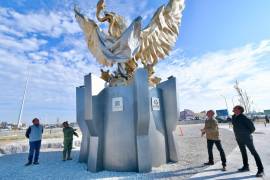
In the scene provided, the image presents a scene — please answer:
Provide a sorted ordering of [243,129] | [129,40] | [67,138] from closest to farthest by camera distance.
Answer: [243,129], [129,40], [67,138]

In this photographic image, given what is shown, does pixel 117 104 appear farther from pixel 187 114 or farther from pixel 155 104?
pixel 187 114

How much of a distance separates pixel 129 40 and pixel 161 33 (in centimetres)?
266

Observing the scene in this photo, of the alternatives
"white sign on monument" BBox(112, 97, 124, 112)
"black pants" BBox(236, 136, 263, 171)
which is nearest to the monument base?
"white sign on monument" BBox(112, 97, 124, 112)

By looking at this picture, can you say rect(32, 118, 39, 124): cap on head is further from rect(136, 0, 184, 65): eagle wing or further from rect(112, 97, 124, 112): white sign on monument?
rect(136, 0, 184, 65): eagle wing

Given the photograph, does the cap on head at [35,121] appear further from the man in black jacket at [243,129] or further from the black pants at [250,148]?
the black pants at [250,148]

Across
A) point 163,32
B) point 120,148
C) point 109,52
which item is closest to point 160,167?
point 120,148

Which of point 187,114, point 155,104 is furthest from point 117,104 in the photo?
point 187,114

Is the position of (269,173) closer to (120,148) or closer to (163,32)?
(120,148)

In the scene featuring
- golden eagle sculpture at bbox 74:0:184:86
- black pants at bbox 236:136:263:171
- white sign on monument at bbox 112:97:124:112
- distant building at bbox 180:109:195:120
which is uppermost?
distant building at bbox 180:109:195:120

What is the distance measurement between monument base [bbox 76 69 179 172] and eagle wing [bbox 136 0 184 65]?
7.47 feet

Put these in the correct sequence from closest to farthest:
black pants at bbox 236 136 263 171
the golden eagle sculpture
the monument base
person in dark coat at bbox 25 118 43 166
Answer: black pants at bbox 236 136 263 171 < the monument base < the golden eagle sculpture < person in dark coat at bbox 25 118 43 166

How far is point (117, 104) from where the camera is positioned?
7.15 m

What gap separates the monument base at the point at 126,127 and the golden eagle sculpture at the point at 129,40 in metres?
1.18

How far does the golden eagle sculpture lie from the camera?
7.88 m
